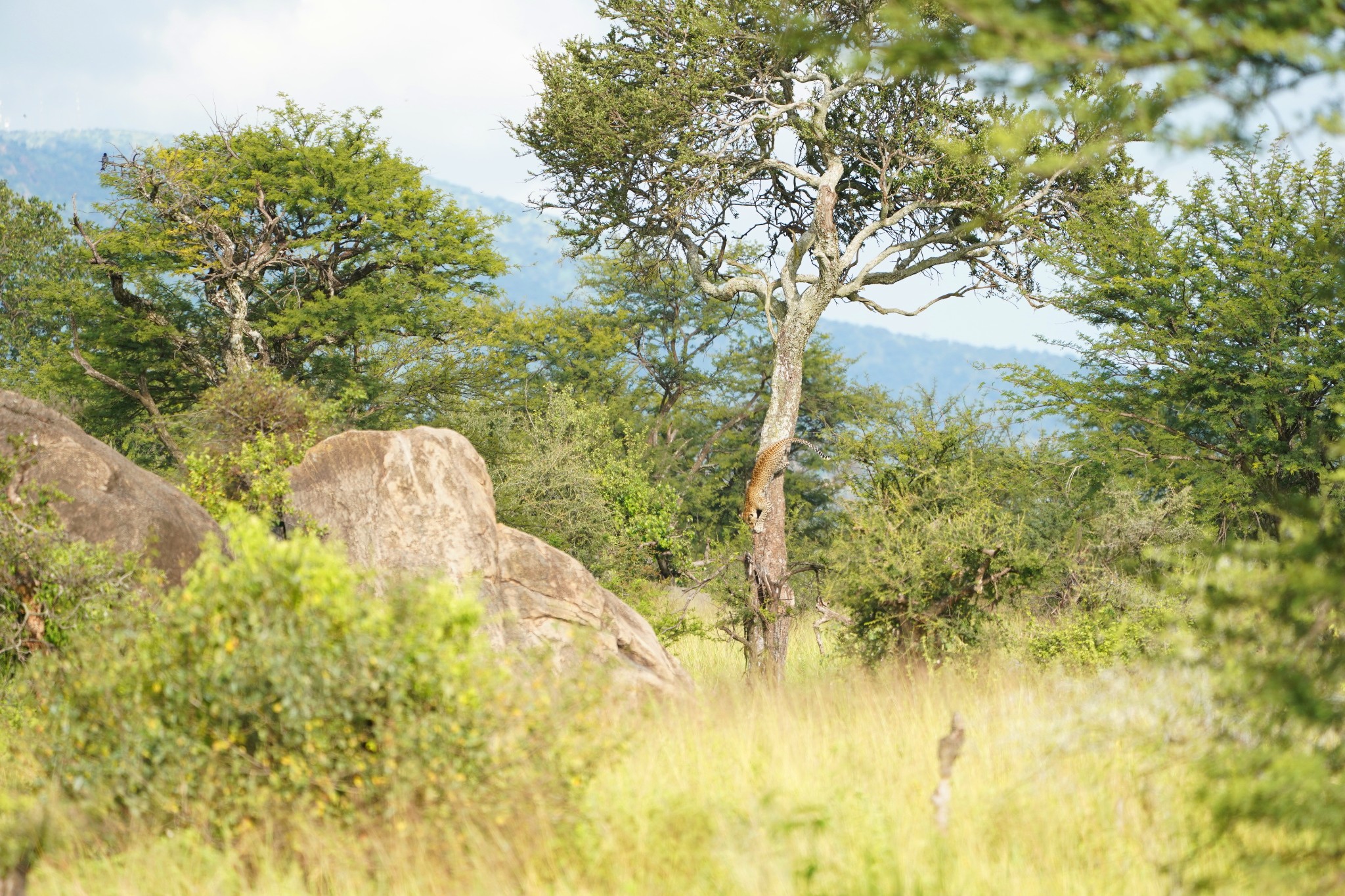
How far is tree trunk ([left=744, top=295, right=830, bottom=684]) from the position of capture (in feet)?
48.0

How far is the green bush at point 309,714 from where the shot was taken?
5.25 meters

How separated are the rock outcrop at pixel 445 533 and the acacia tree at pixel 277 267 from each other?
14380mm

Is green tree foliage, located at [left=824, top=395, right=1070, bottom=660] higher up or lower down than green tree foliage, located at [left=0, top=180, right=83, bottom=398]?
lower down

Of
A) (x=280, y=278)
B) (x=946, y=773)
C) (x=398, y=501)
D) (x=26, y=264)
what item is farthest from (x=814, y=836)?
(x=26, y=264)

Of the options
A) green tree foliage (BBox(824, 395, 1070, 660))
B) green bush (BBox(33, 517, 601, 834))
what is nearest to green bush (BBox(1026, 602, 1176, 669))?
green tree foliage (BBox(824, 395, 1070, 660))

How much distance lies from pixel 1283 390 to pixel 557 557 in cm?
1405

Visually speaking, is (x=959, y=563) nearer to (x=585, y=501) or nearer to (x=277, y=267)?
(x=585, y=501)

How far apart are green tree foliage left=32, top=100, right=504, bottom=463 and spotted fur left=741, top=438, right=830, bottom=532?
1432 cm

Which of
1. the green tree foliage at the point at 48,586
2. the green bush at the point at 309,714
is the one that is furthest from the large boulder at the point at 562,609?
the green bush at the point at 309,714

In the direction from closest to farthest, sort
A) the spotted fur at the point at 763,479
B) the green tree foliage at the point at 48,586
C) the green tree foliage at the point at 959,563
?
the green tree foliage at the point at 48,586 → the green tree foliage at the point at 959,563 → the spotted fur at the point at 763,479

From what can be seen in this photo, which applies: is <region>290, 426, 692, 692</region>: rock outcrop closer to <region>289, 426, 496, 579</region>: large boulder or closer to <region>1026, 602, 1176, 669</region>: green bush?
<region>289, 426, 496, 579</region>: large boulder

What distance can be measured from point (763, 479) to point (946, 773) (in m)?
10.6

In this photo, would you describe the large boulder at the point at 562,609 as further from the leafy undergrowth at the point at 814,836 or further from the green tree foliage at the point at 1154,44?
the green tree foliage at the point at 1154,44

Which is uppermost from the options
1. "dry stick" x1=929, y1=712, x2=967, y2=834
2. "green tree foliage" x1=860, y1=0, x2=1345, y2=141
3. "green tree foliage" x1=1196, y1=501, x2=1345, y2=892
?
"green tree foliage" x1=860, y1=0, x2=1345, y2=141
